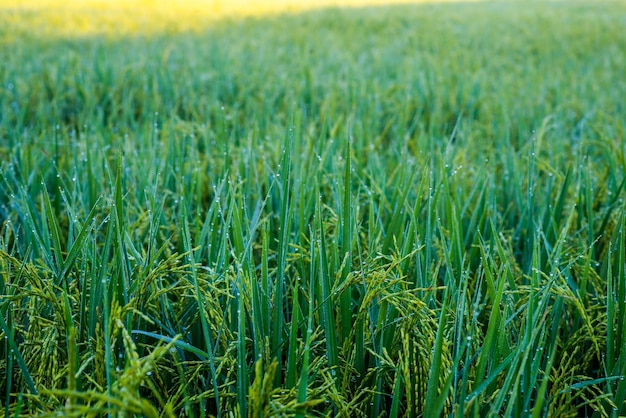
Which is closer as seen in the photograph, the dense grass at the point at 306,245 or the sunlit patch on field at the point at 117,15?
the dense grass at the point at 306,245

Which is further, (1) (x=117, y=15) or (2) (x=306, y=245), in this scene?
(1) (x=117, y=15)

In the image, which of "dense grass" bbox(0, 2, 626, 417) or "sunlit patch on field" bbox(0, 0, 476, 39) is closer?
"dense grass" bbox(0, 2, 626, 417)

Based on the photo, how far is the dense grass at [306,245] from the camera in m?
0.85

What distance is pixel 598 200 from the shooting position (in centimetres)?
162

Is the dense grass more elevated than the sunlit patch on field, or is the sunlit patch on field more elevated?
the sunlit patch on field

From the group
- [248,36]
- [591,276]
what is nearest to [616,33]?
[248,36]

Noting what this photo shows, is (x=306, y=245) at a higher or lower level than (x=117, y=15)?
lower

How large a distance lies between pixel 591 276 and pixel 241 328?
0.80m

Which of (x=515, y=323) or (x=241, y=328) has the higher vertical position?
(x=241, y=328)

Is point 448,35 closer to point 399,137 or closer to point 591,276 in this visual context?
point 399,137

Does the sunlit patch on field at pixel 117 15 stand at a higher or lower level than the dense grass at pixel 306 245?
higher

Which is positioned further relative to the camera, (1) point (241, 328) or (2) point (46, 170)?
(2) point (46, 170)

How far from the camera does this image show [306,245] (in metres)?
1.20

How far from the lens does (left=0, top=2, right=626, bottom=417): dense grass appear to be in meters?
0.85
